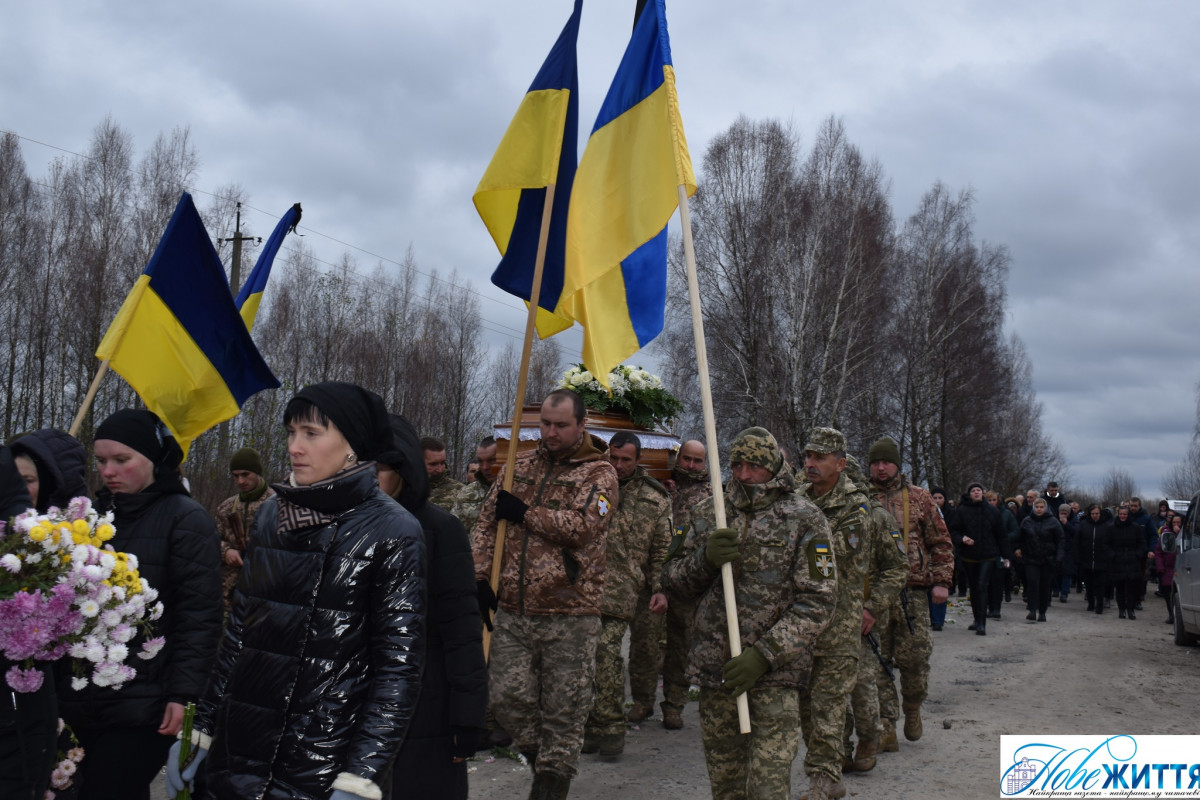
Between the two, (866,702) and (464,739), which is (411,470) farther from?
(866,702)

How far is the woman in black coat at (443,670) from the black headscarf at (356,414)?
0.39m

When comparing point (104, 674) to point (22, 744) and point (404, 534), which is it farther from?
point (404, 534)

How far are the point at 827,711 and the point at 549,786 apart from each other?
5.76 feet

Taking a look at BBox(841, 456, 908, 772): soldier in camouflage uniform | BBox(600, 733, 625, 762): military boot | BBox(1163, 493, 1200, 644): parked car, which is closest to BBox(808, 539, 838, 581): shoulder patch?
BBox(841, 456, 908, 772): soldier in camouflage uniform

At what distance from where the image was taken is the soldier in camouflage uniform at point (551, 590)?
509 cm

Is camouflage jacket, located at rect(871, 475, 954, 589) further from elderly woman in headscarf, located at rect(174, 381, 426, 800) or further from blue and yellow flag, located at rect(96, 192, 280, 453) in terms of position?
elderly woman in headscarf, located at rect(174, 381, 426, 800)

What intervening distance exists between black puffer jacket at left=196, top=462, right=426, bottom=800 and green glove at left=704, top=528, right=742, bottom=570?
197cm

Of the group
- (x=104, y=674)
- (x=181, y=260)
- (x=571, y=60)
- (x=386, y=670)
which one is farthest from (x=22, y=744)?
(x=571, y=60)

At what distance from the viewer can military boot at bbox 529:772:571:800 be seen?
16.5 feet

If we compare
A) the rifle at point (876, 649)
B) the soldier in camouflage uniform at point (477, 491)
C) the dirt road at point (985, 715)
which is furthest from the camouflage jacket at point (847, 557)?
the soldier in camouflage uniform at point (477, 491)

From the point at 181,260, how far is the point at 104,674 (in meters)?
3.66

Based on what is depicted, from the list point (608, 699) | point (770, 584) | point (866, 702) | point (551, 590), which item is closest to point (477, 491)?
point (608, 699)

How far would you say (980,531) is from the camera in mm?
14828

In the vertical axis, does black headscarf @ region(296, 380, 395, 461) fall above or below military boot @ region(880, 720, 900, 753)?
above
